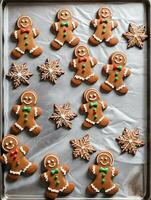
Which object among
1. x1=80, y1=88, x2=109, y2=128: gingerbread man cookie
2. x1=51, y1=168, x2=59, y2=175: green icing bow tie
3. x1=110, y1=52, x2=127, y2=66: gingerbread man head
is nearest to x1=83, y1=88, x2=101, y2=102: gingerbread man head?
x1=80, y1=88, x2=109, y2=128: gingerbread man cookie

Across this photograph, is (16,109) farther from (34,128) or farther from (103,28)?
(103,28)

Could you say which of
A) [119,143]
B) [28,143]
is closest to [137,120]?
[119,143]

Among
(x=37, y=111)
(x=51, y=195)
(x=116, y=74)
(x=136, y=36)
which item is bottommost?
(x=51, y=195)

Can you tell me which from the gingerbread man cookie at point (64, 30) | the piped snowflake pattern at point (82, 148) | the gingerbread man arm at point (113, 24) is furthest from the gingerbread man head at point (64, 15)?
the piped snowflake pattern at point (82, 148)

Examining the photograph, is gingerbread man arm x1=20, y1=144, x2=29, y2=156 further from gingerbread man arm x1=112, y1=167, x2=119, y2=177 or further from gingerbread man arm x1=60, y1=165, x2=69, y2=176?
gingerbread man arm x1=112, y1=167, x2=119, y2=177

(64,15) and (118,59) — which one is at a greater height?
(64,15)

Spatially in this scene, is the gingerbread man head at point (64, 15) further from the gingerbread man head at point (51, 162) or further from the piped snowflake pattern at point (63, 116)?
the gingerbread man head at point (51, 162)

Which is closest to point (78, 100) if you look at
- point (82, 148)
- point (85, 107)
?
point (85, 107)
